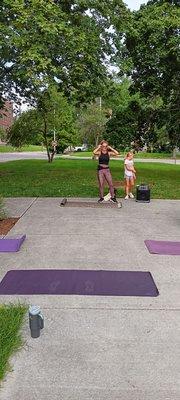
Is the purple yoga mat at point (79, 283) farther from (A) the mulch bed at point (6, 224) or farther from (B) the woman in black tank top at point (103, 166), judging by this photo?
(B) the woman in black tank top at point (103, 166)

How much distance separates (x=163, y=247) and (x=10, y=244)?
3.04 metres

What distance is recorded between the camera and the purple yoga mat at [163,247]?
870 cm

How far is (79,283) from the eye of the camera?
6.87 metres

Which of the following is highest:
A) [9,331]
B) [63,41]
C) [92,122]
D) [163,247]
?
[63,41]

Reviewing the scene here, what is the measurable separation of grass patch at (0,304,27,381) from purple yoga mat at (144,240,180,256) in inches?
144

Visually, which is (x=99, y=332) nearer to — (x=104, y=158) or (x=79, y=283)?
(x=79, y=283)

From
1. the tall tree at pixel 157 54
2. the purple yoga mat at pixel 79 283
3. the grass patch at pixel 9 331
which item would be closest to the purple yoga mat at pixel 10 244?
the purple yoga mat at pixel 79 283

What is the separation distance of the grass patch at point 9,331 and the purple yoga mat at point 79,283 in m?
0.79

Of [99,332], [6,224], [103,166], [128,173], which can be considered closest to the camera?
[99,332]

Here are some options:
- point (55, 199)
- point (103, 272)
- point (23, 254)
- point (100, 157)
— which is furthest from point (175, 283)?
point (55, 199)

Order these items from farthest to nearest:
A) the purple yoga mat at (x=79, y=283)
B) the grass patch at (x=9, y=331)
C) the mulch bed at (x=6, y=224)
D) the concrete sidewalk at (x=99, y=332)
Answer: the mulch bed at (x=6, y=224), the purple yoga mat at (x=79, y=283), the grass patch at (x=9, y=331), the concrete sidewalk at (x=99, y=332)

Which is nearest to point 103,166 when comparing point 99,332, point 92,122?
point 99,332

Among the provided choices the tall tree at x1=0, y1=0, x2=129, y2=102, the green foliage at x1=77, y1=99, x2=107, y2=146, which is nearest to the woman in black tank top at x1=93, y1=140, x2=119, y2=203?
the tall tree at x1=0, y1=0, x2=129, y2=102

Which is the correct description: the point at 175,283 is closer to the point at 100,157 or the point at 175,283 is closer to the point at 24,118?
the point at 100,157
